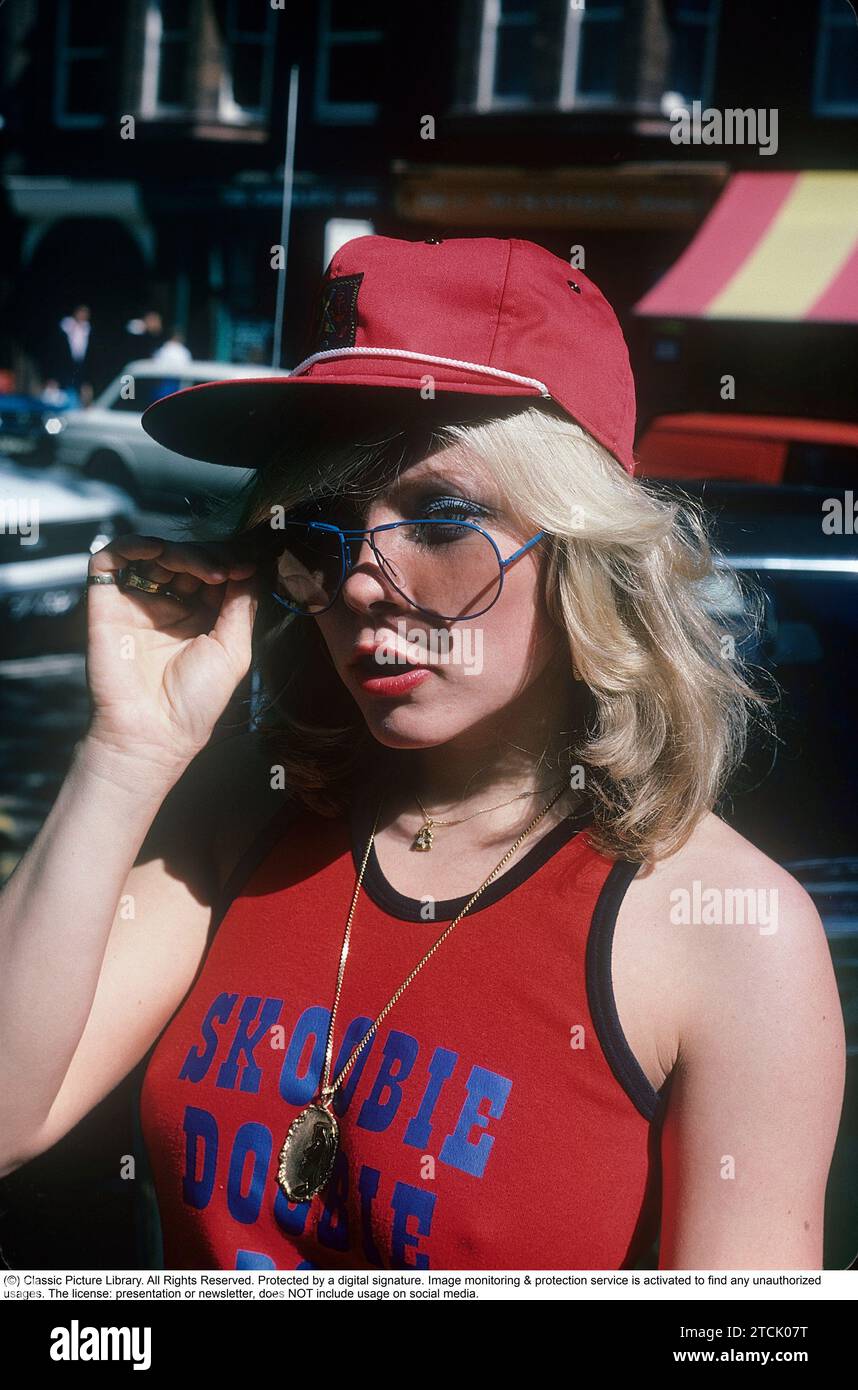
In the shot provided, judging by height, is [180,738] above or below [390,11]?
below

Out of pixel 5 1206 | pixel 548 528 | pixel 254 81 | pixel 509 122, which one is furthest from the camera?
pixel 509 122

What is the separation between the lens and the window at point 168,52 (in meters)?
2.82

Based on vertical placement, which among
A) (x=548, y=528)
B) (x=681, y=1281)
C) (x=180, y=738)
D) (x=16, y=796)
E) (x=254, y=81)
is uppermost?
(x=254, y=81)

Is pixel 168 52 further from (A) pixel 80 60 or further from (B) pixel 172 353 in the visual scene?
(B) pixel 172 353

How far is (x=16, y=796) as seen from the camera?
4.64m

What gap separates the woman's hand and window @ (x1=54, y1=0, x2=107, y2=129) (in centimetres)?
219

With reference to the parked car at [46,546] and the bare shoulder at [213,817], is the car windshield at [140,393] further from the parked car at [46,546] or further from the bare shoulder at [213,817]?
the bare shoulder at [213,817]

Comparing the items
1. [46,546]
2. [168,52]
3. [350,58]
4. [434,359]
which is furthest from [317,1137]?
[46,546]

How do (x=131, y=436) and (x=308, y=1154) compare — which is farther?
(x=131, y=436)

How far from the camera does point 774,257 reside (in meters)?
3.75

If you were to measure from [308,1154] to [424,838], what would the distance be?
14.7 inches
